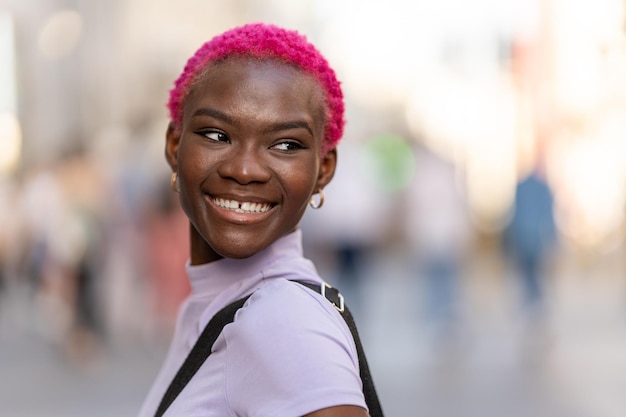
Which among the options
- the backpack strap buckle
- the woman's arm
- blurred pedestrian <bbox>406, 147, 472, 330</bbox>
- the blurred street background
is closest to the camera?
the woman's arm

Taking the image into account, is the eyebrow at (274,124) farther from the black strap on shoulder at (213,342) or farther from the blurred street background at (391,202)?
the blurred street background at (391,202)

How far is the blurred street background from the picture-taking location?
371 inches

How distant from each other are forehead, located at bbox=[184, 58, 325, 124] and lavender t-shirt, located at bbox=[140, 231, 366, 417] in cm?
29

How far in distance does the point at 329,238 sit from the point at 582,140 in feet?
43.8

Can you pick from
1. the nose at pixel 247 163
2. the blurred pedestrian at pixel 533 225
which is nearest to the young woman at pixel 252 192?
the nose at pixel 247 163

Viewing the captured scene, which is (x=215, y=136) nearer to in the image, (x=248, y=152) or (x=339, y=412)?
(x=248, y=152)

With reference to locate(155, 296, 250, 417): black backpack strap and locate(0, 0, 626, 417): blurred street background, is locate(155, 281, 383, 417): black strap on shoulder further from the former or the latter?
locate(0, 0, 626, 417): blurred street background

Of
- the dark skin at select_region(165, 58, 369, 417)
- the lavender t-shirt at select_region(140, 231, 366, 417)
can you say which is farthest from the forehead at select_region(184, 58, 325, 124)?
the lavender t-shirt at select_region(140, 231, 366, 417)

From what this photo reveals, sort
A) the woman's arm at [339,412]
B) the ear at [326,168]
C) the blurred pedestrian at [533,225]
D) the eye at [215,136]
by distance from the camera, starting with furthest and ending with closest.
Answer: the blurred pedestrian at [533,225], the ear at [326,168], the eye at [215,136], the woman's arm at [339,412]

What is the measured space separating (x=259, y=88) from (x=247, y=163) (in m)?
0.13

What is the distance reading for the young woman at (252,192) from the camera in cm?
175

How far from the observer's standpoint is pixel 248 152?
6.33ft

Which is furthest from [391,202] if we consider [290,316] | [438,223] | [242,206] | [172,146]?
[290,316]

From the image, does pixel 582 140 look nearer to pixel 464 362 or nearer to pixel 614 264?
pixel 614 264
